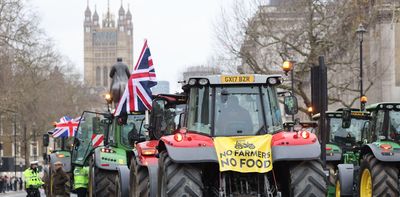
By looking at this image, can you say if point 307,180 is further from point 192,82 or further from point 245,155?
point 192,82

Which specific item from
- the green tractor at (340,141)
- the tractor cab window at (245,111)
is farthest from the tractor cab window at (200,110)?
the green tractor at (340,141)

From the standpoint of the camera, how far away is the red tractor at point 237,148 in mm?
14891

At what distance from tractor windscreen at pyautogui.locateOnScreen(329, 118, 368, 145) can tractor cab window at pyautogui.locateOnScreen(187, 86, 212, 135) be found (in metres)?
10.3

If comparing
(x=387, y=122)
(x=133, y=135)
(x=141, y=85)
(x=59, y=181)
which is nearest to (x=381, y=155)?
(x=387, y=122)

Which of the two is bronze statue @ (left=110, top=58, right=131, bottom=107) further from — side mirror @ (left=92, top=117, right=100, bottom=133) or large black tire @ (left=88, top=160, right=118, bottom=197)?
large black tire @ (left=88, top=160, right=118, bottom=197)

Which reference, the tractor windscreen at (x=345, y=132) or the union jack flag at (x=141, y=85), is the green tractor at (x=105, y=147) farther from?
the tractor windscreen at (x=345, y=132)

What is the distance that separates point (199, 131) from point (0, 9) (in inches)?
1765

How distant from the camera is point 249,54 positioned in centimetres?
5591

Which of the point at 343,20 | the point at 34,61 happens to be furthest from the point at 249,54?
the point at 34,61

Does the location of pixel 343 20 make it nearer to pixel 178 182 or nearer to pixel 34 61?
pixel 34 61

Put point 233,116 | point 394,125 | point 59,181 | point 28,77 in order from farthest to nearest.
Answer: point 28,77 < point 59,181 < point 394,125 < point 233,116

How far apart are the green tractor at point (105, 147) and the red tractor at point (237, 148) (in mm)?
5860

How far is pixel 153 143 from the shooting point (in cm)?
2012

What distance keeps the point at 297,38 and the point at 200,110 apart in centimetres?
3919
